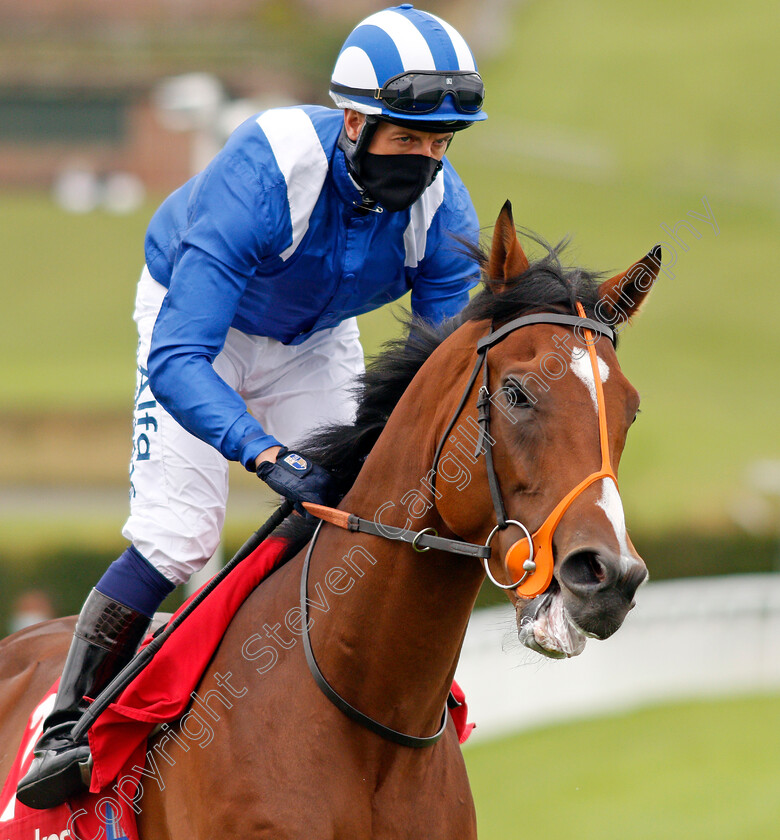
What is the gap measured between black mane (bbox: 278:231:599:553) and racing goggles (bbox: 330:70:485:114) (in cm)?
39

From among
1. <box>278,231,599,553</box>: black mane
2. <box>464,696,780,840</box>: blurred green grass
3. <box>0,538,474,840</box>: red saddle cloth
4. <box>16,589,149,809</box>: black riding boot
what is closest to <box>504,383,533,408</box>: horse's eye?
<box>278,231,599,553</box>: black mane

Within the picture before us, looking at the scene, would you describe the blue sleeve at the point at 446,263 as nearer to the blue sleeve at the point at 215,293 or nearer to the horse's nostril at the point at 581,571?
the blue sleeve at the point at 215,293

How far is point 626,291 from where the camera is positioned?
2719mm

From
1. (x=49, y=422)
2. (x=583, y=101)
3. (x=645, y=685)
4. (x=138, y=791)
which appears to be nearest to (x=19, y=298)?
(x=49, y=422)

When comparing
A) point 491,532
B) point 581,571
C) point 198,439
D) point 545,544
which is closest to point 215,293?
point 198,439

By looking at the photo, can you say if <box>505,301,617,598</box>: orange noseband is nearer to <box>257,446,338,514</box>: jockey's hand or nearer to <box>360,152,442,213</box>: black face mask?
<box>257,446,338,514</box>: jockey's hand

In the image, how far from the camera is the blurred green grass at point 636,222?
79.6 ft

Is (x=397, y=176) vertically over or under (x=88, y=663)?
over

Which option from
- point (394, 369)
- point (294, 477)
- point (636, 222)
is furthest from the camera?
point (636, 222)

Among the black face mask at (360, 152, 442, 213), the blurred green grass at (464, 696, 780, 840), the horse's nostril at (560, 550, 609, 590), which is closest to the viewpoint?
the horse's nostril at (560, 550, 609, 590)

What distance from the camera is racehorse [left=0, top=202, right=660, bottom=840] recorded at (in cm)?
236

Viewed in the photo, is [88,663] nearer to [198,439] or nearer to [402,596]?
[198,439]

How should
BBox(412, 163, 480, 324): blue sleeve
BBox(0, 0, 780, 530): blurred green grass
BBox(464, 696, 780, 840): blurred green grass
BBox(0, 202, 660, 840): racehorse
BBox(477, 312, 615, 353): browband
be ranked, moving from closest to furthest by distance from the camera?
BBox(0, 202, 660, 840): racehorse → BBox(477, 312, 615, 353): browband → BBox(412, 163, 480, 324): blue sleeve → BBox(464, 696, 780, 840): blurred green grass → BBox(0, 0, 780, 530): blurred green grass

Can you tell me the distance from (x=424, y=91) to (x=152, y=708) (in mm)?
1671
